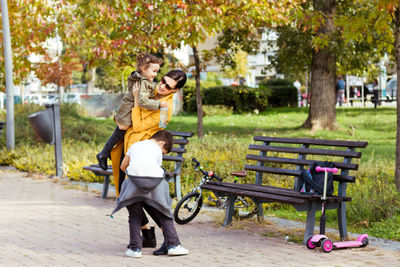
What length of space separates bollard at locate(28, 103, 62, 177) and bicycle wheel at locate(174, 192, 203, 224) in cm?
505

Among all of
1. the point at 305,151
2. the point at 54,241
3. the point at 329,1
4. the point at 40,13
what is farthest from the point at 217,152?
the point at 329,1

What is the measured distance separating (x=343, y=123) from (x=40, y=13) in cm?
1076

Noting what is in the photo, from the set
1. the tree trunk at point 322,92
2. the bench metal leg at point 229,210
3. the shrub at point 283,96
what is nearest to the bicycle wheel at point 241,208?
the bench metal leg at point 229,210

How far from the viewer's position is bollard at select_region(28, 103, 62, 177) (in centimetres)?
1195

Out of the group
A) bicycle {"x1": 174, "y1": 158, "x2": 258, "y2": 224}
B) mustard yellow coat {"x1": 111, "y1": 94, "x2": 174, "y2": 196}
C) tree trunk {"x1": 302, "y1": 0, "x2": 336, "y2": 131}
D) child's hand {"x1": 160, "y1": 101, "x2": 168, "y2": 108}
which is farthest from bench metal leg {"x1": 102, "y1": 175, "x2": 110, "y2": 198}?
tree trunk {"x1": 302, "y1": 0, "x2": 336, "y2": 131}

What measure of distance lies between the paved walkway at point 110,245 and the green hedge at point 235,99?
2134cm

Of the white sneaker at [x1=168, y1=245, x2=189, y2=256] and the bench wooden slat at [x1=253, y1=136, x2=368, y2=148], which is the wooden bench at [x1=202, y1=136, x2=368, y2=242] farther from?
the white sneaker at [x1=168, y1=245, x2=189, y2=256]

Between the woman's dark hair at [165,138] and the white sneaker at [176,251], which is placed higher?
the woman's dark hair at [165,138]

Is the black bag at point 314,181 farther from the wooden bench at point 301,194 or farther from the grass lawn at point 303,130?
the grass lawn at point 303,130

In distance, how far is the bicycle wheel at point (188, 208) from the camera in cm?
722

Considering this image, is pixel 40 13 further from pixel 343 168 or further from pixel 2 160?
pixel 343 168

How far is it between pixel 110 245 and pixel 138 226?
0.67m

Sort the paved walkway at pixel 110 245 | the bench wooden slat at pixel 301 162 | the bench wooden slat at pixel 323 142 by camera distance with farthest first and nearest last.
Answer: the bench wooden slat at pixel 323 142
the bench wooden slat at pixel 301 162
the paved walkway at pixel 110 245

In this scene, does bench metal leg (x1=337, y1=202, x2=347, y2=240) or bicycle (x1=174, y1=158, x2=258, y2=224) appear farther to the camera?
bicycle (x1=174, y1=158, x2=258, y2=224)
